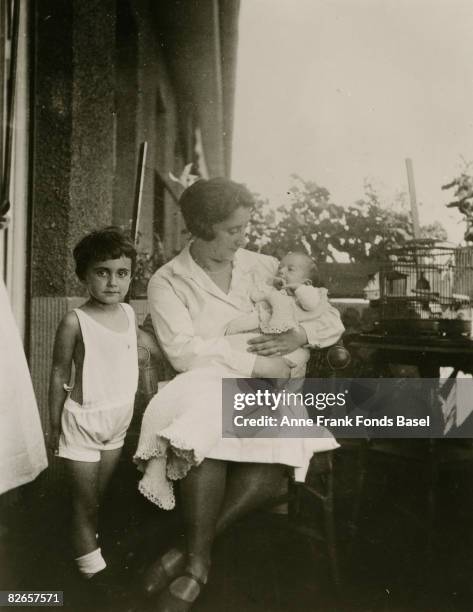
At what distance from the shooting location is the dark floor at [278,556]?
139cm

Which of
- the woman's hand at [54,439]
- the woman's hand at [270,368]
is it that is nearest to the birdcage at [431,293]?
the woman's hand at [270,368]

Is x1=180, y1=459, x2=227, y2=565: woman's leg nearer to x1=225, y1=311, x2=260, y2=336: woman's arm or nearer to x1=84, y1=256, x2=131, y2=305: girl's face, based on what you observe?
x1=225, y1=311, x2=260, y2=336: woman's arm

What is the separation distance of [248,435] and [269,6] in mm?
1098

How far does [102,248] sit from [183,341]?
0.30m

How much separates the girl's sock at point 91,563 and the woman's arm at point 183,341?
48 cm

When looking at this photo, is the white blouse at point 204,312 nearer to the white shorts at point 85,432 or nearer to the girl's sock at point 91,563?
the white shorts at point 85,432

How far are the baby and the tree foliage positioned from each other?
0.06m

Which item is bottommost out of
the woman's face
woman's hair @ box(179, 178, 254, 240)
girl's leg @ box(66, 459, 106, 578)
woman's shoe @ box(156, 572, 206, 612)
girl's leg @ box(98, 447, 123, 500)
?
woman's shoe @ box(156, 572, 206, 612)

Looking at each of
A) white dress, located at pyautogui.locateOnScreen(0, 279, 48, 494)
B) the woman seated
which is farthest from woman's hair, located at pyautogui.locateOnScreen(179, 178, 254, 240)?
white dress, located at pyautogui.locateOnScreen(0, 279, 48, 494)

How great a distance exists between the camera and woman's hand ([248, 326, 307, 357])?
148 centimetres

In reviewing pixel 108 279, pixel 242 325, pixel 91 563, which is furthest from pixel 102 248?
pixel 91 563

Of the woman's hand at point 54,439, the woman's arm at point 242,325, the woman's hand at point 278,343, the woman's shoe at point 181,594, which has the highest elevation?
the woman's arm at point 242,325

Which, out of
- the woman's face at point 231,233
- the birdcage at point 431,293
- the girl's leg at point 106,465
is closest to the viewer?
the girl's leg at point 106,465

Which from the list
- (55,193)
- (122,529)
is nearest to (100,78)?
(55,193)
